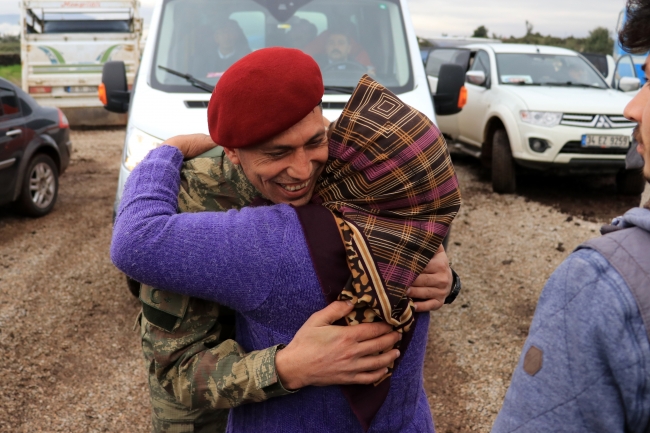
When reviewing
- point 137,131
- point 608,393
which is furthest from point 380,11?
point 608,393

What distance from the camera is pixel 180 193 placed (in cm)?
158

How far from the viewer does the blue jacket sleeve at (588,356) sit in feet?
2.69

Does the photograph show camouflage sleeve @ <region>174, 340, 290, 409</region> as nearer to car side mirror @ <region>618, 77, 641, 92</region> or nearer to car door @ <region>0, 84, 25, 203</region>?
car door @ <region>0, 84, 25, 203</region>

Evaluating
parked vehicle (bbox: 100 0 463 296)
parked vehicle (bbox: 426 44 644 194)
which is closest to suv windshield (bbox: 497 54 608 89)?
parked vehicle (bbox: 426 44 644 194)

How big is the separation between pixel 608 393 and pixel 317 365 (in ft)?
1.92

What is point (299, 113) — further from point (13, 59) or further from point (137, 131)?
point (13, 59)

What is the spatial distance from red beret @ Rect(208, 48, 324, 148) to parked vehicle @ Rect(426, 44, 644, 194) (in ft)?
24.4

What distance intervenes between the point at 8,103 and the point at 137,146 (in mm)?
4135

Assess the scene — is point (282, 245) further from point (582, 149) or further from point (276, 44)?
point (582, 149)

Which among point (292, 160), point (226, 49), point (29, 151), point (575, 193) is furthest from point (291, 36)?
point (575, 193)

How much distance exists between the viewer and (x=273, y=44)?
4.86 meters

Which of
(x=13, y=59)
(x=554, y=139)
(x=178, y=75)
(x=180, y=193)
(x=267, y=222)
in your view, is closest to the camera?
(x=267, y=222)

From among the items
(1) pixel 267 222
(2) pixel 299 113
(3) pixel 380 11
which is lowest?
(3) pixel 380 11

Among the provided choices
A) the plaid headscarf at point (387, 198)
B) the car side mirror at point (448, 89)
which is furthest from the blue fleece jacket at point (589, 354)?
the car side mirror at point (448, 89)
